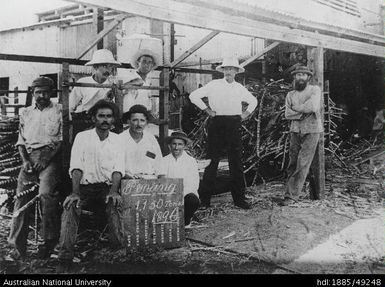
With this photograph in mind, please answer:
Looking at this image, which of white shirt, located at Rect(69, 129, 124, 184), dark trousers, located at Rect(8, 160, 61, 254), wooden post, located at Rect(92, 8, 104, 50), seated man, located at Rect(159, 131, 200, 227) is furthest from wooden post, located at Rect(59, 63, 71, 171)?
wooden post, located at Rect(92, 8, 104, 50)

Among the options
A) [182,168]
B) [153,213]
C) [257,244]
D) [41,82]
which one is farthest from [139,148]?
A: [257,244]

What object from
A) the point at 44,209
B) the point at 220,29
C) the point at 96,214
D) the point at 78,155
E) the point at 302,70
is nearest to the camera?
the point at 78,155

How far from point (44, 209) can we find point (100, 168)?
30.4 inches

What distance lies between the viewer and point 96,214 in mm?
4898

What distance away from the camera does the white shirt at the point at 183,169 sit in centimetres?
554

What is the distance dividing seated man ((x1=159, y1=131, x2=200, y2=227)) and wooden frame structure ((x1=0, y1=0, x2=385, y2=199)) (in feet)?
1.36

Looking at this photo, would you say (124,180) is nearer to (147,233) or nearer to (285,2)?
(147,233)

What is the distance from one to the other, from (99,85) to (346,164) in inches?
270

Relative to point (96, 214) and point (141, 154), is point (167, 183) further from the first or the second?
point (96, 214)

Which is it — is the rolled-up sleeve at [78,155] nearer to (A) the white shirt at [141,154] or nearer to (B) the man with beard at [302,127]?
(A) the white shirt at [141,154]

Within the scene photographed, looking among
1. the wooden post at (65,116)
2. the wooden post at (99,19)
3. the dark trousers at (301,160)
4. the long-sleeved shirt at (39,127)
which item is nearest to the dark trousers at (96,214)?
the wooden post at (65,116)

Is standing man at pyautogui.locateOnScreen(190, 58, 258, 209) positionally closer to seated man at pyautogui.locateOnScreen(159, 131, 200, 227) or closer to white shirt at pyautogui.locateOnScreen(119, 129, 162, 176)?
seated man at pyautogui.locateOnScreen(159, 131, 200, 227)

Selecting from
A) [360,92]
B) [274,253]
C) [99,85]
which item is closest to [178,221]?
[274,253]

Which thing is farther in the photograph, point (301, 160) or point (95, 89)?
point (301, 160)
